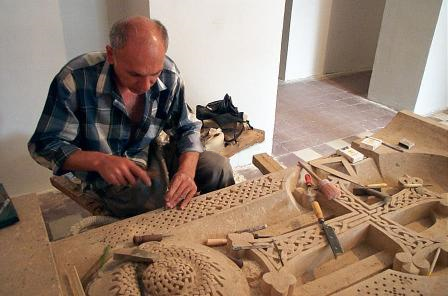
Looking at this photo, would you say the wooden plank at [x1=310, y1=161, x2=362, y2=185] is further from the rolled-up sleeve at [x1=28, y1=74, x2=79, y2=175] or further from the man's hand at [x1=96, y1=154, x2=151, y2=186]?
the rolled-up sleeve at [x1=28, y1=74, x2=79, y2=175]

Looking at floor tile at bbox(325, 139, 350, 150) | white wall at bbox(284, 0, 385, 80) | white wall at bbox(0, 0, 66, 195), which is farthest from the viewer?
white wall at bbox(284, 0, 385, 80)

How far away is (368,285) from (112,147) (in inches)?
48.0

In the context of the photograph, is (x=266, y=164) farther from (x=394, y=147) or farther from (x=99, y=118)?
(x=99, y=118)

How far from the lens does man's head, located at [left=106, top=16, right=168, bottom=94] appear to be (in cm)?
138

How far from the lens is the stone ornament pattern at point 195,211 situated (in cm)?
132

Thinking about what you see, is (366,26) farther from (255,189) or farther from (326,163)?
(255,189)

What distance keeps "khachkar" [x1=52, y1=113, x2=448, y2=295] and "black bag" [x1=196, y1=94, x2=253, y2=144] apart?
936 millimetres

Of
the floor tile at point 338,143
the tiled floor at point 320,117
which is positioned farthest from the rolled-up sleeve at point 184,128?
the floor tile at point 338,143

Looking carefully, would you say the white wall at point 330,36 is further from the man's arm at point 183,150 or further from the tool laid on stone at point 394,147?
the man's arm at point 183,150

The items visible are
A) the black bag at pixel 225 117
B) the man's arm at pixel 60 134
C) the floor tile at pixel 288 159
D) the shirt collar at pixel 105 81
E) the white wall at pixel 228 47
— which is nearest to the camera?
the man's arm at pixel 60 134

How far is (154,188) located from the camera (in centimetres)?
173

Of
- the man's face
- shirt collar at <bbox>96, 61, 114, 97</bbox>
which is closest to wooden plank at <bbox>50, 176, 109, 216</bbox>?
shirt collar at <bbox>96, 61, 114, 97</bbox>

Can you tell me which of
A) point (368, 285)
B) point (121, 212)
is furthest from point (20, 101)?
point (368, 285)

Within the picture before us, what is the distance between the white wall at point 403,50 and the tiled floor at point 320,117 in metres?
0.23
